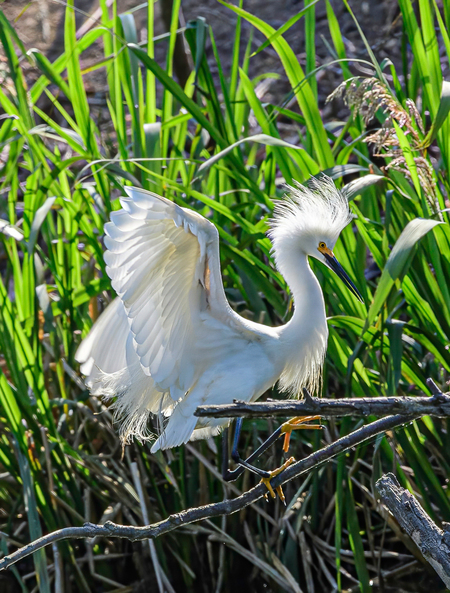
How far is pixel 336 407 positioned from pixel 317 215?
940 millimetres

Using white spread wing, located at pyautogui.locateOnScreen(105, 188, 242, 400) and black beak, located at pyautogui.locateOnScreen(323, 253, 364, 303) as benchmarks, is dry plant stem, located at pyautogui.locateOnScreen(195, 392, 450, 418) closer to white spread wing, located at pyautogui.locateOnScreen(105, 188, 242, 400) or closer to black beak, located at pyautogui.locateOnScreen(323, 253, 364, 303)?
white spread wing, located at pyautogui.locateOnScreen(105, 188, 242, 400)

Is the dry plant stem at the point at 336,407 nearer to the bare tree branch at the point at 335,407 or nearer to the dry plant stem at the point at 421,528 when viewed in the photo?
the bare tree branch at the point at 335,407

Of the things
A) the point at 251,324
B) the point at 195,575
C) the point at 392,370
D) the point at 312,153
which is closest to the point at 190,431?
the point at 251,324

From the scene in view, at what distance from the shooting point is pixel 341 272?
170 cm

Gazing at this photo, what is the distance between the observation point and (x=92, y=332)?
1.67 meters

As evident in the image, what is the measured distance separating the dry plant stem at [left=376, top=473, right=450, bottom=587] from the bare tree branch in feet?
0.71

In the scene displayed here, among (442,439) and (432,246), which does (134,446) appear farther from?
(432,246)

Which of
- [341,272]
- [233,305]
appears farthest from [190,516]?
[233,305]

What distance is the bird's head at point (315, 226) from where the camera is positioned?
1719mm

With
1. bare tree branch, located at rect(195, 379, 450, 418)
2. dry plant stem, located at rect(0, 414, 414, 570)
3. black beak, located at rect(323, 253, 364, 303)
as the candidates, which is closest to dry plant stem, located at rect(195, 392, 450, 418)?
bare tree branch, located at rect(195, 379, 450, 418)

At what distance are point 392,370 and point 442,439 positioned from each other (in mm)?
358

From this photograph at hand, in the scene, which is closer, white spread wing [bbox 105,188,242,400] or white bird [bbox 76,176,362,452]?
white spread wing [bbox 105,188,242,400]

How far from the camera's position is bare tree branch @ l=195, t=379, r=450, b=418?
0.83 metres

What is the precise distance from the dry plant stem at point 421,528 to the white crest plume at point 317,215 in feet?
2.54
